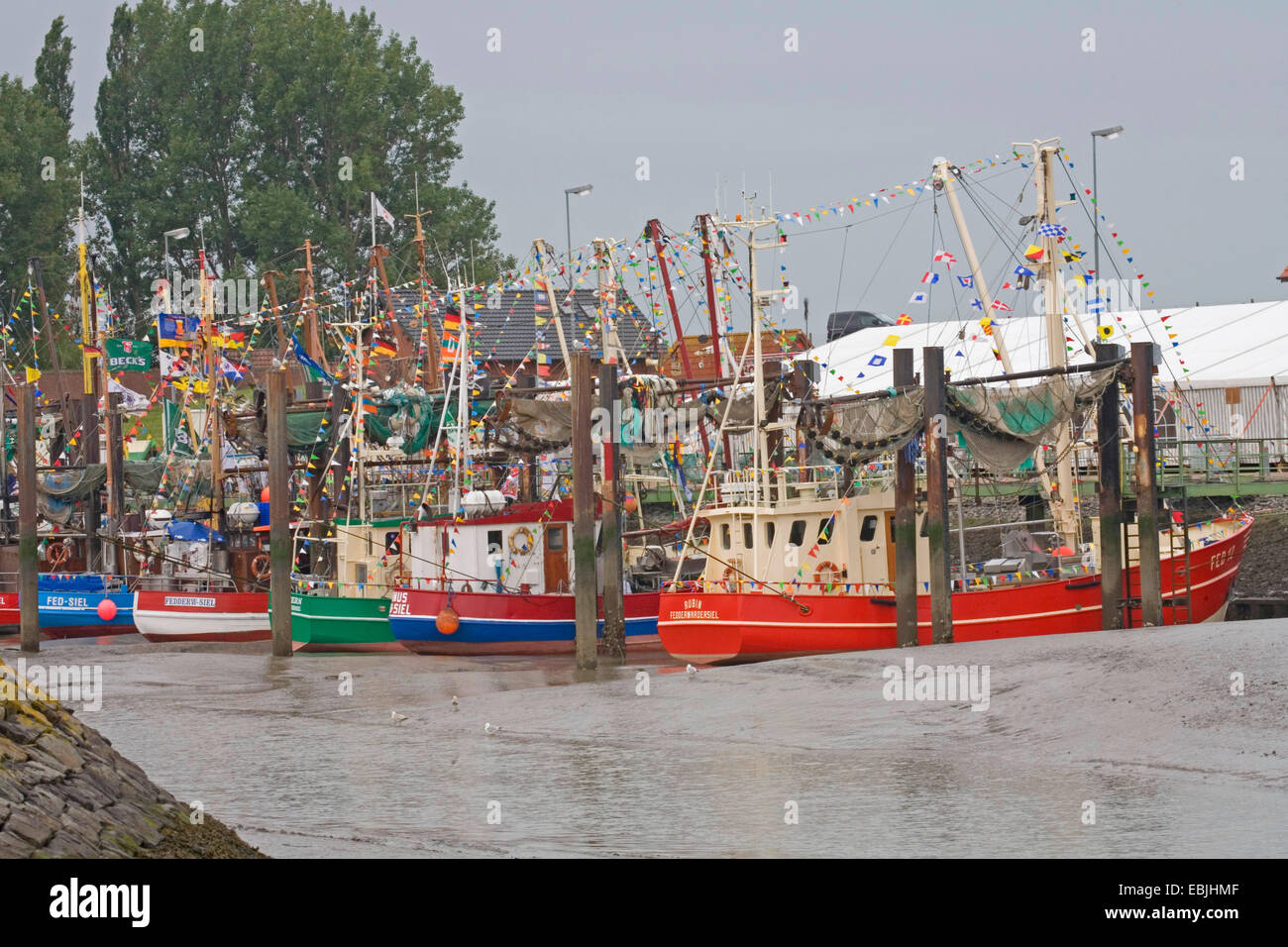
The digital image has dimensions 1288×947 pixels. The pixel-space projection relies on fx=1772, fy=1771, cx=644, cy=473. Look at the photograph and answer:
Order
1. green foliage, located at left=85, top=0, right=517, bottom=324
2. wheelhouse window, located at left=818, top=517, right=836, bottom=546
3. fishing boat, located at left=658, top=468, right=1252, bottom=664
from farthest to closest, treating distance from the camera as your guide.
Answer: green foliage, located at left=85, top=0, right=517, bottom=324
wheelhouse window, located at left=818, top=517, right=836, bottom=546
fishing boat, located at left=658, top=468, right=1252, bottom=664

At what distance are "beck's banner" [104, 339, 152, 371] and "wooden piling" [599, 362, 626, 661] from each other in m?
18.3

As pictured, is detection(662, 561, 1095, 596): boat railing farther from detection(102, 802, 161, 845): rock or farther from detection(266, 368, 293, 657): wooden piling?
detection(102, 802, 161, 845): rock

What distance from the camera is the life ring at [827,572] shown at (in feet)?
95.8

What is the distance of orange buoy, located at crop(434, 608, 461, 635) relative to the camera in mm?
32438

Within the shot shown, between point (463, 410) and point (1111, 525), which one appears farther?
point (463, 410)

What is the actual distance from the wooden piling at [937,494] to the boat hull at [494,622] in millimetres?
8329

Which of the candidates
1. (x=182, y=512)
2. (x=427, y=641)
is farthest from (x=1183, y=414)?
(x=182, y=512)

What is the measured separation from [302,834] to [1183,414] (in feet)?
110

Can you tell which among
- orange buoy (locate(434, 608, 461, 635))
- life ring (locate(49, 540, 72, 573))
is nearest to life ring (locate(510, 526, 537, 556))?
orange buoy (locate(434, 608, 461, 635))

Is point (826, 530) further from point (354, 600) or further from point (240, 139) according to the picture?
point (240, 139)

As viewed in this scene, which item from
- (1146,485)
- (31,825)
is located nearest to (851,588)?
(1146,485)

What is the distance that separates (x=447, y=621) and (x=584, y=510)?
635 cm

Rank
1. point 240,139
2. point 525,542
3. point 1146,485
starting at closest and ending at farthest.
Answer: point 1146,485 < point 525,542 < point 240,139

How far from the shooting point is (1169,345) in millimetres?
46625
